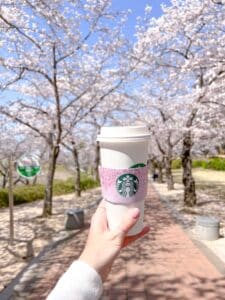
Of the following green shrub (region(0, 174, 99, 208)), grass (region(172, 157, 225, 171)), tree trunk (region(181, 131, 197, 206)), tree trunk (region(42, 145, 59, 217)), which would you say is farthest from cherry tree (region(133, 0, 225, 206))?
grass (region(172, 157, 225, 171))

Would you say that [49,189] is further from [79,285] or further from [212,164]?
[212,164]

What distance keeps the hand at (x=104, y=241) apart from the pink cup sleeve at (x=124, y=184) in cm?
8

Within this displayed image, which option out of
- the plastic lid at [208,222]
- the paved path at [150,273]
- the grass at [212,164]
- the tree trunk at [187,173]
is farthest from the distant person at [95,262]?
the grass at [212,164]

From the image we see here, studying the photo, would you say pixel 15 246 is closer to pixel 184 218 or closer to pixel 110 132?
pixel 184 218

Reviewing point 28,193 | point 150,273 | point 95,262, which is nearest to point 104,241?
point 95,262

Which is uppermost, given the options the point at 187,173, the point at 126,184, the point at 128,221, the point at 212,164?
the point at 126,184

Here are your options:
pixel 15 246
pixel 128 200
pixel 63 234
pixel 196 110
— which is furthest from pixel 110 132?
pixel 196 110

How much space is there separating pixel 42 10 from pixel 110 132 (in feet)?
28.0

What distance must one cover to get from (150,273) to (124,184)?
16.5 ft

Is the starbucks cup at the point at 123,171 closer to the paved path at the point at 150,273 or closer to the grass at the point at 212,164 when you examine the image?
the paved path at the point at 150,273

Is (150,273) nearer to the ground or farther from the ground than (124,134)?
nearer to the ground

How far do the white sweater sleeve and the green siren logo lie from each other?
0.45 metres

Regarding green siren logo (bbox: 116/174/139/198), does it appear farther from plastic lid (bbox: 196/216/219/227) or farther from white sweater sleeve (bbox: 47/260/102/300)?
plastic lid (bbox: 196/216/219/227)

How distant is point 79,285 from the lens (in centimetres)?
134
